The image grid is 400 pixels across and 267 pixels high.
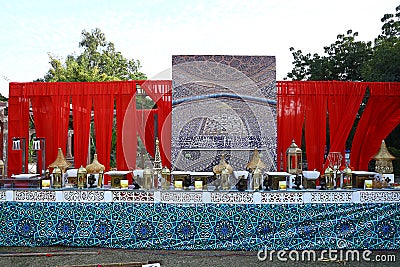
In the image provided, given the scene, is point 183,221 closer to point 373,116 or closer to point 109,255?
point 109,255

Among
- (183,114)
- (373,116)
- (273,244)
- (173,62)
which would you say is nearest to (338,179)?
(273,244)

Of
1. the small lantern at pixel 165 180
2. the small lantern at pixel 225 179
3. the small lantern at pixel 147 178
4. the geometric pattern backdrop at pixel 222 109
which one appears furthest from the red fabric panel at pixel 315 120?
the small lantern at pixel 147 178

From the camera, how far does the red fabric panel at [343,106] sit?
4.39 metres

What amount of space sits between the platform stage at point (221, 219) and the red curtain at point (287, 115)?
115 cm

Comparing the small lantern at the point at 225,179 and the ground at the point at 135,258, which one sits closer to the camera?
the ground at the point at 135,258

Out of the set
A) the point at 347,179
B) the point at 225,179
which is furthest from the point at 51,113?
the point at 347,179

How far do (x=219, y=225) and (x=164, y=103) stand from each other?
5.69 feet

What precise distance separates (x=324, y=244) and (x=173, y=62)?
249 cm

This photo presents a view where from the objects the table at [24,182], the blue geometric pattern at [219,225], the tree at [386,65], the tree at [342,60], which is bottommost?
the blue geometric pattern at [219,225]

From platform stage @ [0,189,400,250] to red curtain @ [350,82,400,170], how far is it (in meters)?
1.29

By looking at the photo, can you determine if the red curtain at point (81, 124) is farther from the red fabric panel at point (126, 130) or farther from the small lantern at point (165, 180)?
the small lantern at point (165, 180)

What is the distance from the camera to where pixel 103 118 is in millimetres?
4504

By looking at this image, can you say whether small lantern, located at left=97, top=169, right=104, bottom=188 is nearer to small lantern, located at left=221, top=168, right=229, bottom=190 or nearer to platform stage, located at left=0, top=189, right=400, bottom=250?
platform stage, located at left=0, top=189, right=400, bottom=250

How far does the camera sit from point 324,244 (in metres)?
3.31
